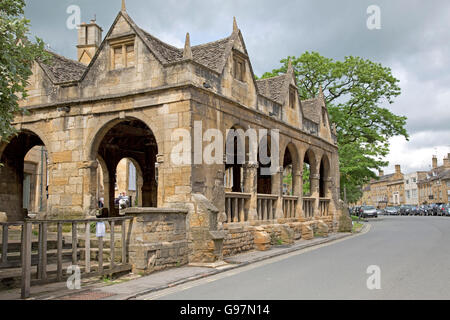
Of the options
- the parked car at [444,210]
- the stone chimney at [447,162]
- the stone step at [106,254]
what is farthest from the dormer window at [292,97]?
the stone chimney at [447,162]

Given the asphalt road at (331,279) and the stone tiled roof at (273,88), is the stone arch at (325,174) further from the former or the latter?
the asphalt road at (331,279)

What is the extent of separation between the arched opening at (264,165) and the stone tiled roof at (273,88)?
1.97m

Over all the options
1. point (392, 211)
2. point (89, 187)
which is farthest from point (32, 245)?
point (392, 211)

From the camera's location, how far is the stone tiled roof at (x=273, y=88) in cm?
1952

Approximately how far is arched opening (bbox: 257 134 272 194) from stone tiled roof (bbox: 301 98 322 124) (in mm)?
3327

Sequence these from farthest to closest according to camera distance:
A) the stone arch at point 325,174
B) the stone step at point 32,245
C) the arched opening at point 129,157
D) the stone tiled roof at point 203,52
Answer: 1. the stone arch at point 325,174
2. the arched opening at point 129,157
3. the stone tiled roof at point 203,52
4. the stone step at point 32,245

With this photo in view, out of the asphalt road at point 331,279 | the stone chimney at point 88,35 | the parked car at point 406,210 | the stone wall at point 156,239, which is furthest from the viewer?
the parked car at point 406,210

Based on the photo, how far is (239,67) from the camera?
16.0m

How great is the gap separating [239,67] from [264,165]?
787 cm

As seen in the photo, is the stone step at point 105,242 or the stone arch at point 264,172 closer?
the stone step at point 105,242

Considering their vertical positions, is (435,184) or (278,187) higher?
(435,184)

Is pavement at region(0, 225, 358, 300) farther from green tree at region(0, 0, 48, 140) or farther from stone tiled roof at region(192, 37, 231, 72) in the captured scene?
stone tiled roof at region(192, 37, 231, 72)

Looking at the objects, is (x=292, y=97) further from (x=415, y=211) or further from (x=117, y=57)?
(x=415, y=211)
